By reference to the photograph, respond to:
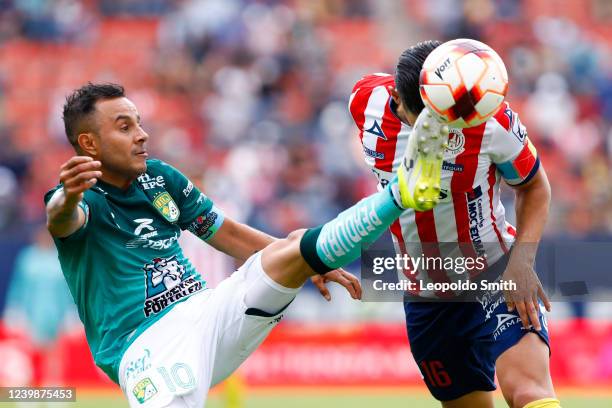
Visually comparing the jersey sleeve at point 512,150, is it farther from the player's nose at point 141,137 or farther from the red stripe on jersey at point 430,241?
the player's nose at point 141,137

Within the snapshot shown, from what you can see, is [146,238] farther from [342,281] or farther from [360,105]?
[360,105]

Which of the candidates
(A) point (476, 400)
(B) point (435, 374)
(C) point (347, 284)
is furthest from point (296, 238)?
(A) point (476, 400)

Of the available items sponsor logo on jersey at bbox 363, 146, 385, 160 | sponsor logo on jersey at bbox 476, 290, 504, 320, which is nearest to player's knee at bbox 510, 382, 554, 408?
sponsor logo on jersey at bbox 476, 290, 504, 320

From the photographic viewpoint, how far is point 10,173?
15.8 m

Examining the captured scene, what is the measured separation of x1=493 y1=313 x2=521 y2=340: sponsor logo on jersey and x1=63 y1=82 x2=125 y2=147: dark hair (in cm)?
233

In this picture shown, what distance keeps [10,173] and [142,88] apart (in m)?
3.09

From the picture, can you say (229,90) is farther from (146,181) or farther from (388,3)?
(146,181)

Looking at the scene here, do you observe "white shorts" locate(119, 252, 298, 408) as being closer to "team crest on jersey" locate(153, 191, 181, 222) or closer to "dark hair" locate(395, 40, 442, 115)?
"team crest on jersey" locate(153, 191, 181, 222)

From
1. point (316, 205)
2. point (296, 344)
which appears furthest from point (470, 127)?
point (316, 205)

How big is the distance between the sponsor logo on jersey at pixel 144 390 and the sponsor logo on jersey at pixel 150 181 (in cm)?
106

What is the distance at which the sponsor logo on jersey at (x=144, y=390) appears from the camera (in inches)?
206

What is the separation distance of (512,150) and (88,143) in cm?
218

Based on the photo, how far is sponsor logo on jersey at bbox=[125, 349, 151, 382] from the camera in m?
5.32

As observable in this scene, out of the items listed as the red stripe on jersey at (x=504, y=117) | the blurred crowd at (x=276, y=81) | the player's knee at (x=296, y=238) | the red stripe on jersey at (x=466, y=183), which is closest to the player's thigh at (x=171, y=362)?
the player's knee at (x=296, y=238)
